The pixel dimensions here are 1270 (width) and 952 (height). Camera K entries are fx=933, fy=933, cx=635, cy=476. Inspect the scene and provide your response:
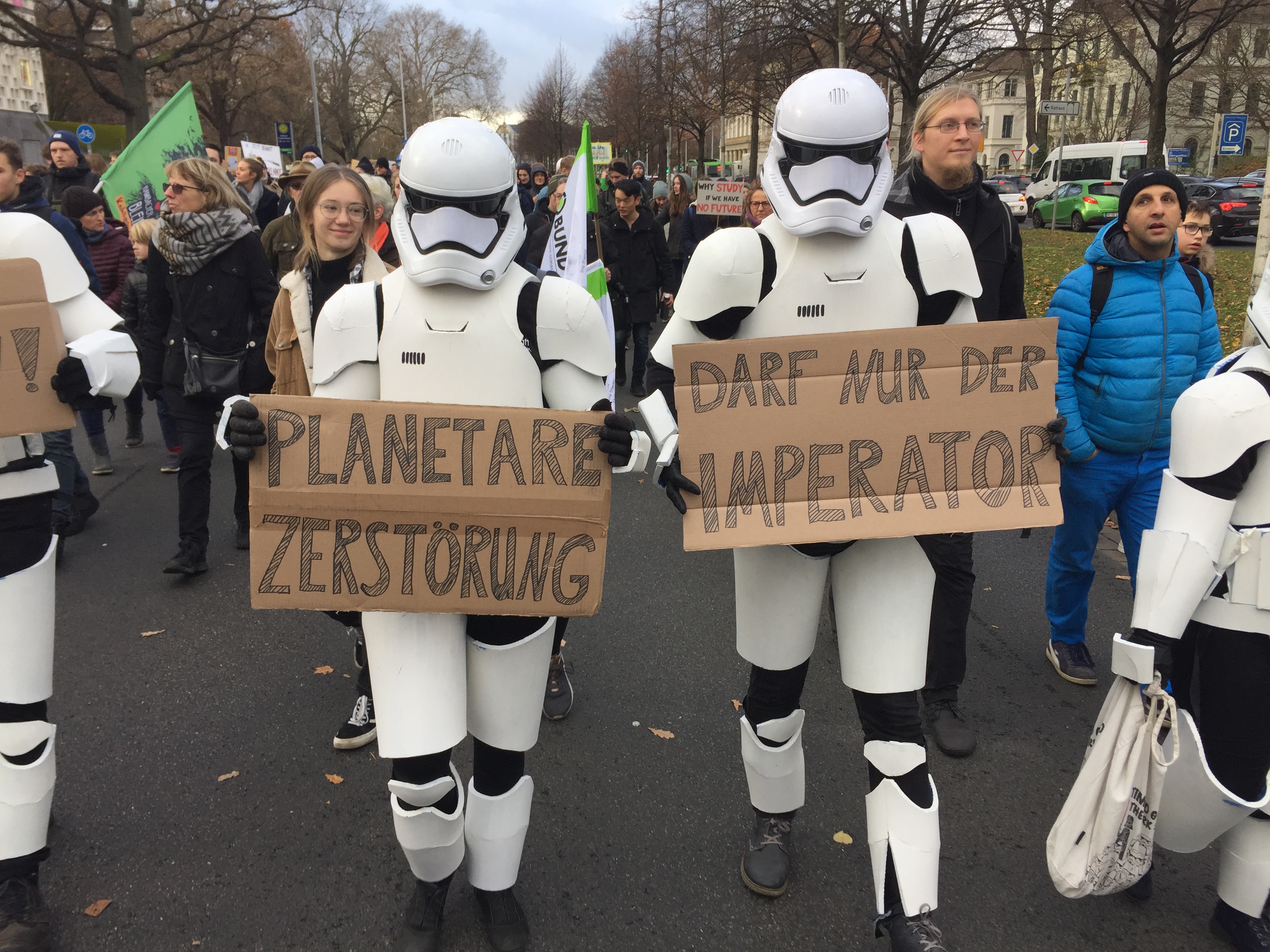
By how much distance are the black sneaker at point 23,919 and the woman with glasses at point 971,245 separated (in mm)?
2858

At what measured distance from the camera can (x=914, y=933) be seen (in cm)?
228

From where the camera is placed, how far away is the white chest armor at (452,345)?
232 centimetres

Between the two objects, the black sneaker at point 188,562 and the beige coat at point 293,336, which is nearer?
the beige coat at point 293,336

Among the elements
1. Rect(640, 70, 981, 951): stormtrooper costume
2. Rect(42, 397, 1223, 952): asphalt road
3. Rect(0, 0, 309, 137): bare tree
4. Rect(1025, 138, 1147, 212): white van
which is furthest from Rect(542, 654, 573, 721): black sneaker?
Rect(1025, 138, 1147, 212): white van

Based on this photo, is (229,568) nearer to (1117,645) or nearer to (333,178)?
(333,178)

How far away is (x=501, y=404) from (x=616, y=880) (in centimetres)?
152

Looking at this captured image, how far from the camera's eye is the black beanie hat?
3.46 meters

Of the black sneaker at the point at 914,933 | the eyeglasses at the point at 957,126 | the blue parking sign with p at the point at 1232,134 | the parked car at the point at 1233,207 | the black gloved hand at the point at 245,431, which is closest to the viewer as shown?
the black gloved hand at the point at 245,431

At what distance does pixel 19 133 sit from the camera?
35375 millimetres

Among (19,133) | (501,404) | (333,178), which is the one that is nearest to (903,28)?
(333,178)

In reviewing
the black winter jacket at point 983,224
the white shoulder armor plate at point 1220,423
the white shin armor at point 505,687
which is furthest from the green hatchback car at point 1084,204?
the white shin armor at point 505,687

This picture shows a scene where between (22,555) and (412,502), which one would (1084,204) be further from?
(22,555)

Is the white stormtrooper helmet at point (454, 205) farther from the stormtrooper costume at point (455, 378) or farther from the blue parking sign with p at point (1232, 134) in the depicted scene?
the blue parking sign with p at point (1232, 134)

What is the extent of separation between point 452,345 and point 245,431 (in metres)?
0.53
